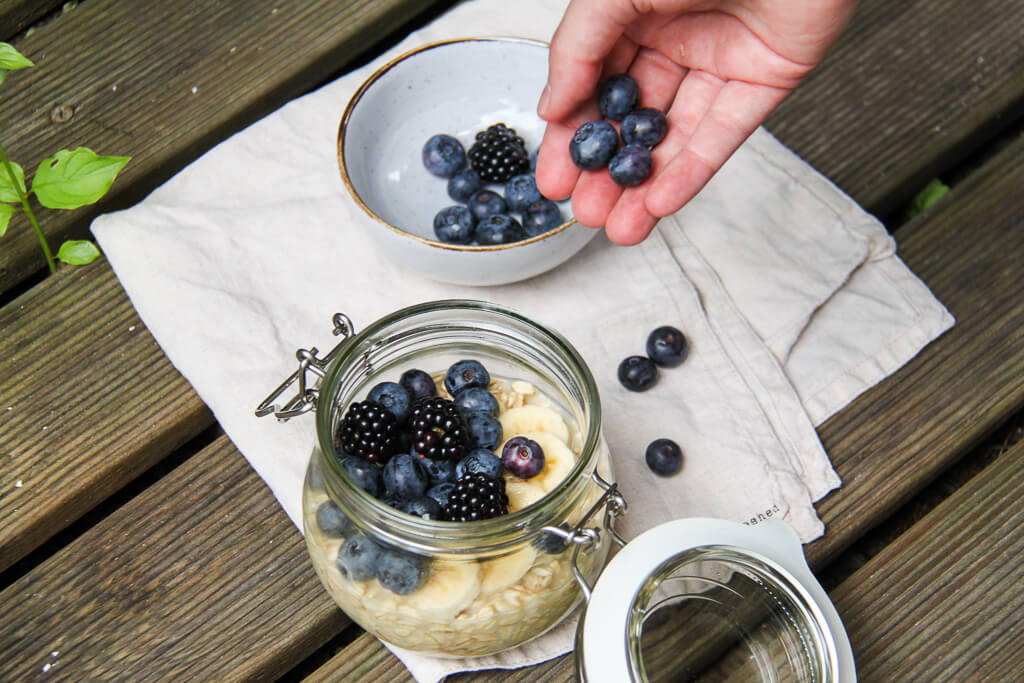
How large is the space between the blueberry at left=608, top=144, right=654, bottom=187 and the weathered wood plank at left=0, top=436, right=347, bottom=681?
1.99 ft

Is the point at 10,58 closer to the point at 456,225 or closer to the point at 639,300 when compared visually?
the point at 456,225

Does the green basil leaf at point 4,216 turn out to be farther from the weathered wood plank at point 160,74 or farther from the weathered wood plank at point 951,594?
the weathered wood plank at point 951,594

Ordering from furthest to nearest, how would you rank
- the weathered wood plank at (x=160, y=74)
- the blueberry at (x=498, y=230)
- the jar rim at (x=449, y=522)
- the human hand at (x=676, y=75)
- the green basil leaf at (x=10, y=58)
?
the weathered wood plank at (x=160, y=74) → the blueberry at (x=498, y=230) → the human hand at (x=676, y=75) → the green basil leaf at (x=10, y=58) → the jar rim at (x=449, y=522)

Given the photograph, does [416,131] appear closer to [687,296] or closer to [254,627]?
[687,296]

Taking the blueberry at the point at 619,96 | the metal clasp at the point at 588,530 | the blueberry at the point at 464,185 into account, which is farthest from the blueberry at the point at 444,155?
the metal clasp at the point at 588,530

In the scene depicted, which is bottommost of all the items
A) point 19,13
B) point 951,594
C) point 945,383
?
point 951,594

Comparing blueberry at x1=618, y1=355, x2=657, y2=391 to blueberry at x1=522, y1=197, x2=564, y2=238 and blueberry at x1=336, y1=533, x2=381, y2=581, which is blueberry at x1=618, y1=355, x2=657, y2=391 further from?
blueberry at x1=336, y1=533, x2=381, y2=581

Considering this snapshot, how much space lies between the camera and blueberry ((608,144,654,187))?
1151mm

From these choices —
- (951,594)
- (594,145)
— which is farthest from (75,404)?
(951,594)

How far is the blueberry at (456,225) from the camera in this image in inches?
48.8

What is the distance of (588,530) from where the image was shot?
0.85 m

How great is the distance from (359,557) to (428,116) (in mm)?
762

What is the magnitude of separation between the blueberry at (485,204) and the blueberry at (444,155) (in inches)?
3.0

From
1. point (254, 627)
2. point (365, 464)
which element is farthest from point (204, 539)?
point (365, 464)
